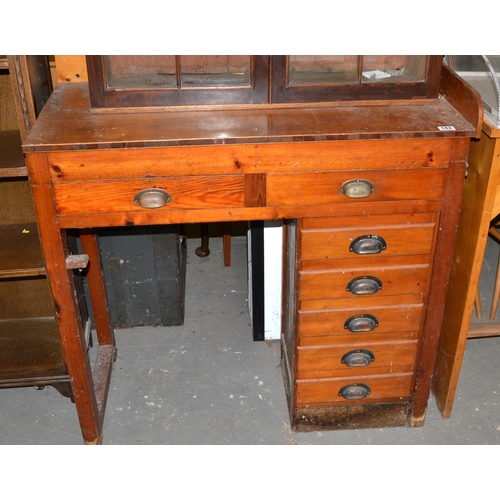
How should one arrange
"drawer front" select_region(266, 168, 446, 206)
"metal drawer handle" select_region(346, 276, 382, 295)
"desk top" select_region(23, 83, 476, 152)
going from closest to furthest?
"desk top" select_region(23, 83, 476, 152)
"drawer front" select_region(266, 168, 446, 206)
"metal drawer handle" select_region(346, 276, 382, 295)

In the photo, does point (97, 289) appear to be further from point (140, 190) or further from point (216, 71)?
point (216, 71)

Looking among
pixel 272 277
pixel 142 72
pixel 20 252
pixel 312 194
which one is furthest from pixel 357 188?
pixel 20 252

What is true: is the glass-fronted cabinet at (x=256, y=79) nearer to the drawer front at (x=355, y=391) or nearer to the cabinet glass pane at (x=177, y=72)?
the cabinet glass pane at (x=177, y=72)

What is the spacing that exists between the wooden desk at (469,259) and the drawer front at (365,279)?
8.5 inches

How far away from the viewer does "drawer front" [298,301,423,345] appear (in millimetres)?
2260

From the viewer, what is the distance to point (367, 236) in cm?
212

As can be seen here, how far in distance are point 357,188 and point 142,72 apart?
0.80 metres

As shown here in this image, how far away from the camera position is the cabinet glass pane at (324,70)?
211cm

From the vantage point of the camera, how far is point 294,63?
6.87 ft

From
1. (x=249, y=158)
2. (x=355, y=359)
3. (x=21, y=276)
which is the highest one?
(x=249, y=158)

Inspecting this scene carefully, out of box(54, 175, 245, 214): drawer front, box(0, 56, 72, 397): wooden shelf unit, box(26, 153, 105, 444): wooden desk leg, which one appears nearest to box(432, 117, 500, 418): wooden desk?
box(54, 175, 245, 214): drawer front

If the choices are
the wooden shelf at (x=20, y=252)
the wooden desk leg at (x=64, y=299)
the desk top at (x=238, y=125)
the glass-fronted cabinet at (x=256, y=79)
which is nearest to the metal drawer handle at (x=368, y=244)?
the desk top at (x=238, y=125)

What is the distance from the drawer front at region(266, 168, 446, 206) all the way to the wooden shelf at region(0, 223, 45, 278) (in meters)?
0.91

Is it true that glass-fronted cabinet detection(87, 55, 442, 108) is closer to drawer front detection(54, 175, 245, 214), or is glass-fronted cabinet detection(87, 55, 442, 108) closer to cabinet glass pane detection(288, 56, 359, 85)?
cabinet glass pane detection(288, 56, 359, 85)
